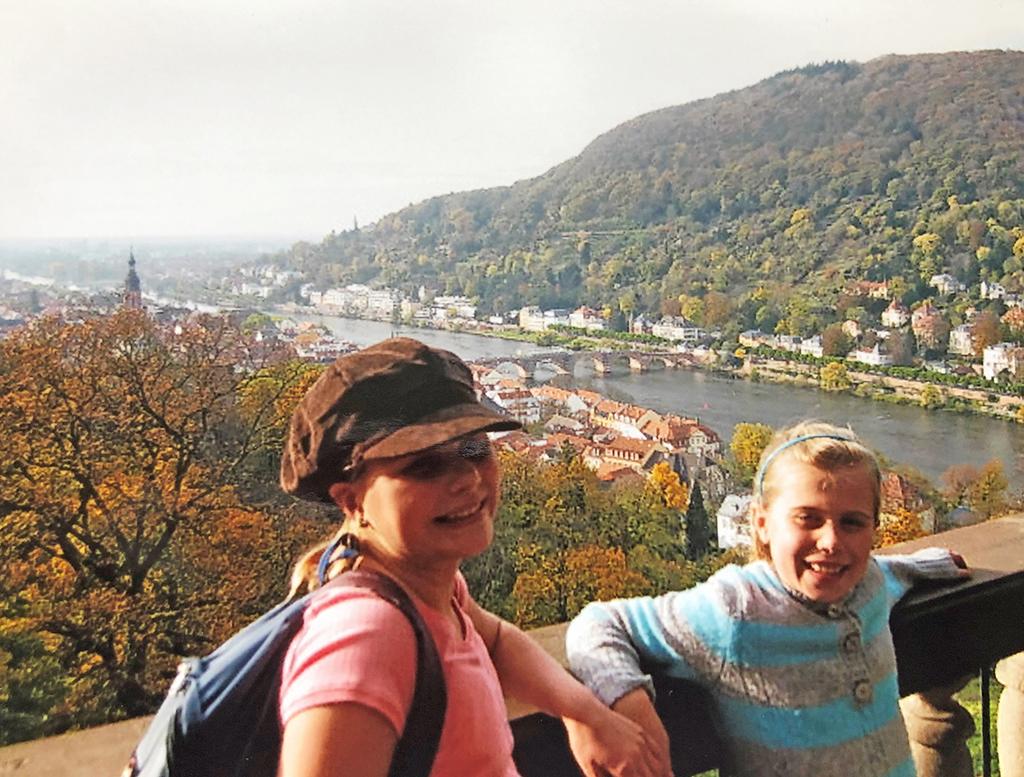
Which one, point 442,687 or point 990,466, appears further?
point 990,466

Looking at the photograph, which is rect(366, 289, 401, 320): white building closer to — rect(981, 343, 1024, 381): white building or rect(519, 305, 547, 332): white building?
rect(519, 305, 547, 332): white building

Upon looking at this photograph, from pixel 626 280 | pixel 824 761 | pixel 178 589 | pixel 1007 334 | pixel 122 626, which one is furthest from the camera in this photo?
pixel 626 280

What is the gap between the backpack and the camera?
1.82 feet

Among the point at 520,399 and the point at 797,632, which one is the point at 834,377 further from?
the point at 797,632

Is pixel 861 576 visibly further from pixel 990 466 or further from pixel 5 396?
pixel 990 466

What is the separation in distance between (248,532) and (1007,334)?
38.3 feet

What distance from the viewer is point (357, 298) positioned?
8.85 metres

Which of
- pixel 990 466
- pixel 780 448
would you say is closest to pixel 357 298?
pixel 990 466

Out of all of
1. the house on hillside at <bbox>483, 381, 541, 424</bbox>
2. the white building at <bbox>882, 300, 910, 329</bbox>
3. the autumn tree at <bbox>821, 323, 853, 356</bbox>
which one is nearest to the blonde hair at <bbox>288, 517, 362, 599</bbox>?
the house on hillside at <bbox>483, 381, 541, 424</bbox>

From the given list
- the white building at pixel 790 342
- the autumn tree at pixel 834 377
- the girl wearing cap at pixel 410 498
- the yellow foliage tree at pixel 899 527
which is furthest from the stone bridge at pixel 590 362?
the girl wearing cap at pixel 410 498

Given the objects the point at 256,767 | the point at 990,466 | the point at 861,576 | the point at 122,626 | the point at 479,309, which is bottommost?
the point at 990,466

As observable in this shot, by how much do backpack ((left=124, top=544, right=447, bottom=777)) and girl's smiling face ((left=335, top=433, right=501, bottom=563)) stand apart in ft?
0.29

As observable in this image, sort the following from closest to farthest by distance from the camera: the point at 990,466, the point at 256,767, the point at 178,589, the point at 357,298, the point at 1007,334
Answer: the point at 256,767, the point at 178,589, the point at 357,298, the point at 990,466, the point at 1007,334

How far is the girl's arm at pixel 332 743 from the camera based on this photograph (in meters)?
0.53
